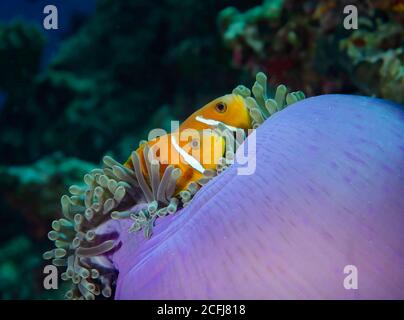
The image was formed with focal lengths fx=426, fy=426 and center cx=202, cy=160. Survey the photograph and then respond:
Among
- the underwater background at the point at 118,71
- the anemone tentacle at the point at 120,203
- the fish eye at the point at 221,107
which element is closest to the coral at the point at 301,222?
the anemone tentacle at the point at 120,203

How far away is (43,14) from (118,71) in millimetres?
1380

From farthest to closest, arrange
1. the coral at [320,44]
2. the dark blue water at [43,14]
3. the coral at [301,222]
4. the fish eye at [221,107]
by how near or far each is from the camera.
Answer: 1. the dark blue water at [43,14]
2. the coral at [320,44]
3. the fish eye at [221,107]
4. the coral at [301,222]

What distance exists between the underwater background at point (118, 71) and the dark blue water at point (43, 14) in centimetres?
2

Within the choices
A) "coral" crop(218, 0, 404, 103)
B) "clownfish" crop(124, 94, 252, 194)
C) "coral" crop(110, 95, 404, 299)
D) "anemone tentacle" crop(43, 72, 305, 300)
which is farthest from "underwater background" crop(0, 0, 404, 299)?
"coral" crop(110, 95, 404, 299)

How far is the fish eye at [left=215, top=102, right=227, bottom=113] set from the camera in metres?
1.85

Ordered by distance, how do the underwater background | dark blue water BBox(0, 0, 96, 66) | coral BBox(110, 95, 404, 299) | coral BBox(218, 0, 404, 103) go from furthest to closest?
dark blue water BBox(0, 0, 96, 66) < the underwater background < coral BBox(218, 0, 404, 103) < coral BBox(110, 95, 404, 299)

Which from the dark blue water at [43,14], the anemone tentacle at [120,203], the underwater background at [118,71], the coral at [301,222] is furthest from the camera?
the dark blue water at [43,14]

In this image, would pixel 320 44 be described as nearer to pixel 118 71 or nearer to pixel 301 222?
pixel 301 222

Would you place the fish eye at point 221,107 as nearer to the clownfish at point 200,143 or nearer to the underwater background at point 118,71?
the clownfish at point 200,143

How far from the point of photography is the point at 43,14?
20.5ft

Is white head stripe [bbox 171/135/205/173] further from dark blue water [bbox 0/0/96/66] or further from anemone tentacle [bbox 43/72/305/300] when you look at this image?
dark blue water [bbox 0/0/96/66]

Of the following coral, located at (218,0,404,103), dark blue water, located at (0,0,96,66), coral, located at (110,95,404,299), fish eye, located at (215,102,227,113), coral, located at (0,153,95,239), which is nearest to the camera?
coral, located at (110,95,404,299)

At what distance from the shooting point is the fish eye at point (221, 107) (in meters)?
1.85

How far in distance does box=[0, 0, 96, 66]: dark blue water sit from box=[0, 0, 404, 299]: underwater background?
0.02m
